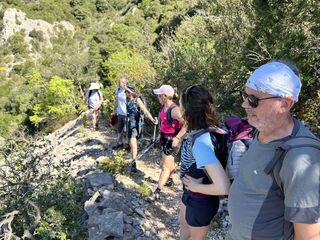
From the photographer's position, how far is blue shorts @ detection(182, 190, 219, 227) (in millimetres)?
2646

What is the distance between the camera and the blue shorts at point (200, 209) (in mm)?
2646

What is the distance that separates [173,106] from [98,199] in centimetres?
169

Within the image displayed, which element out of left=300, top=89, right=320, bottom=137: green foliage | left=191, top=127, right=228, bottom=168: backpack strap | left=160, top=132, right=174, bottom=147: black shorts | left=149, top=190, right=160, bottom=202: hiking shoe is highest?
left=191, top=127, right=228, bottom=168: backpack strap

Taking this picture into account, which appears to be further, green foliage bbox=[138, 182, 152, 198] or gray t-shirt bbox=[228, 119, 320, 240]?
green foliage bbox=[138, 182, 152, 198]

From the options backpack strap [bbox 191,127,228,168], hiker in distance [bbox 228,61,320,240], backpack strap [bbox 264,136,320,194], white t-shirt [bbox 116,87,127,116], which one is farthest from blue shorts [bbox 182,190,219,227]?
white t-shirt [bbox 116,87,127,116]

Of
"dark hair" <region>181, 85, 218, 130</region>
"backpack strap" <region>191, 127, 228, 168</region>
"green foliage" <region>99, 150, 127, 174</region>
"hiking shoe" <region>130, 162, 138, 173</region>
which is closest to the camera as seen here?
"backpack strap" <region>191, 127, 228, 168</region>

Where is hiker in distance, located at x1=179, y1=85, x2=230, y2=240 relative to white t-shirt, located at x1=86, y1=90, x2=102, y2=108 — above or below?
above

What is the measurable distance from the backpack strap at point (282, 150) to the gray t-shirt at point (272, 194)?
0.08ft

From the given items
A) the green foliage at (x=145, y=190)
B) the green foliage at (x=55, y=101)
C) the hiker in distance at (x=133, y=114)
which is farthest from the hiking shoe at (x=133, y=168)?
the green foliage at (x=55, y=101)

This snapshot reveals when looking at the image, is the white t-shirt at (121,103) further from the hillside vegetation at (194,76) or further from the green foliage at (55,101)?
the green foliage at (55,101)

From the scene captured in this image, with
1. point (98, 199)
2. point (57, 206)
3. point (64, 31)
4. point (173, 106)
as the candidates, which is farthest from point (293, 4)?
point (64, 31)

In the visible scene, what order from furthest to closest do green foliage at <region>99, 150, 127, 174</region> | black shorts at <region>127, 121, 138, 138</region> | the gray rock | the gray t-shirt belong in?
black shorts at <region>127, 121, 138, 138</region>
green foliage at <region>99, 150, 127, 174</region>
the gray rock
the gray t-shirt

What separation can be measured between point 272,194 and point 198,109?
46.0 inches

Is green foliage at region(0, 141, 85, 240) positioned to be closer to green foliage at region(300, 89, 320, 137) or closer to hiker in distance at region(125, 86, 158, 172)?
hiker in distance at region(125, 86, 158, 172)
